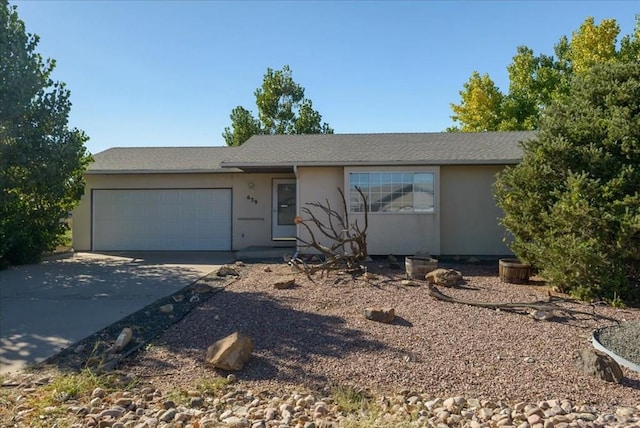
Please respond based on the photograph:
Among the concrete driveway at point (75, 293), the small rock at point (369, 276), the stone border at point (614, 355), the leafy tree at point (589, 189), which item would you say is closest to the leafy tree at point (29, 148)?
the concrete driveway at point (75, 293)

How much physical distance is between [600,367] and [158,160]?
14.0 meters

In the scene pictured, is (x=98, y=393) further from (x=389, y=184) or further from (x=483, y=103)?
(x=483, y=103)

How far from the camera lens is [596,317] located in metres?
6.03

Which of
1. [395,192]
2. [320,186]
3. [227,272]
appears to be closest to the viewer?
[227,272]

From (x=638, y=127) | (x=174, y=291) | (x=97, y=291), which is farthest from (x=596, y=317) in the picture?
(x=97, y=291)

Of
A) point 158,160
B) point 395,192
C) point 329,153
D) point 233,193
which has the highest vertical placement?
point 158,160

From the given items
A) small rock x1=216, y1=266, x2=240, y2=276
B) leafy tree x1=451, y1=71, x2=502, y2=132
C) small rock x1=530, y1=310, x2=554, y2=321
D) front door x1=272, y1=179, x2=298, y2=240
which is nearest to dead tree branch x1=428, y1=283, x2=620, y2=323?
small rock x1=530, y1=310, x2=554, y2=321

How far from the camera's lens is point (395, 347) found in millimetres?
4883

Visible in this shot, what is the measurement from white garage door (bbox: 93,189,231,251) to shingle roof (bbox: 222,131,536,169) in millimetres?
2299

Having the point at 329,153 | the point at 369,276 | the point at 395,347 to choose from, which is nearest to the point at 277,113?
the point at 329,153

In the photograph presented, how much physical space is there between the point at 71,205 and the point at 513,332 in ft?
41.0

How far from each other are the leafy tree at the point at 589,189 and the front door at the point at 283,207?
7.45m

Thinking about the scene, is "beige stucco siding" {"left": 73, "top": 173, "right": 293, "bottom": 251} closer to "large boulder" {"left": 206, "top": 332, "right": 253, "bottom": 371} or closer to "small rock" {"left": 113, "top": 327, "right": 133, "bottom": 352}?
"small rock" {"left": 113, "top": 327, "right": 133, "bottom": 352}

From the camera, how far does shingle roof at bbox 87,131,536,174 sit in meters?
11.4
